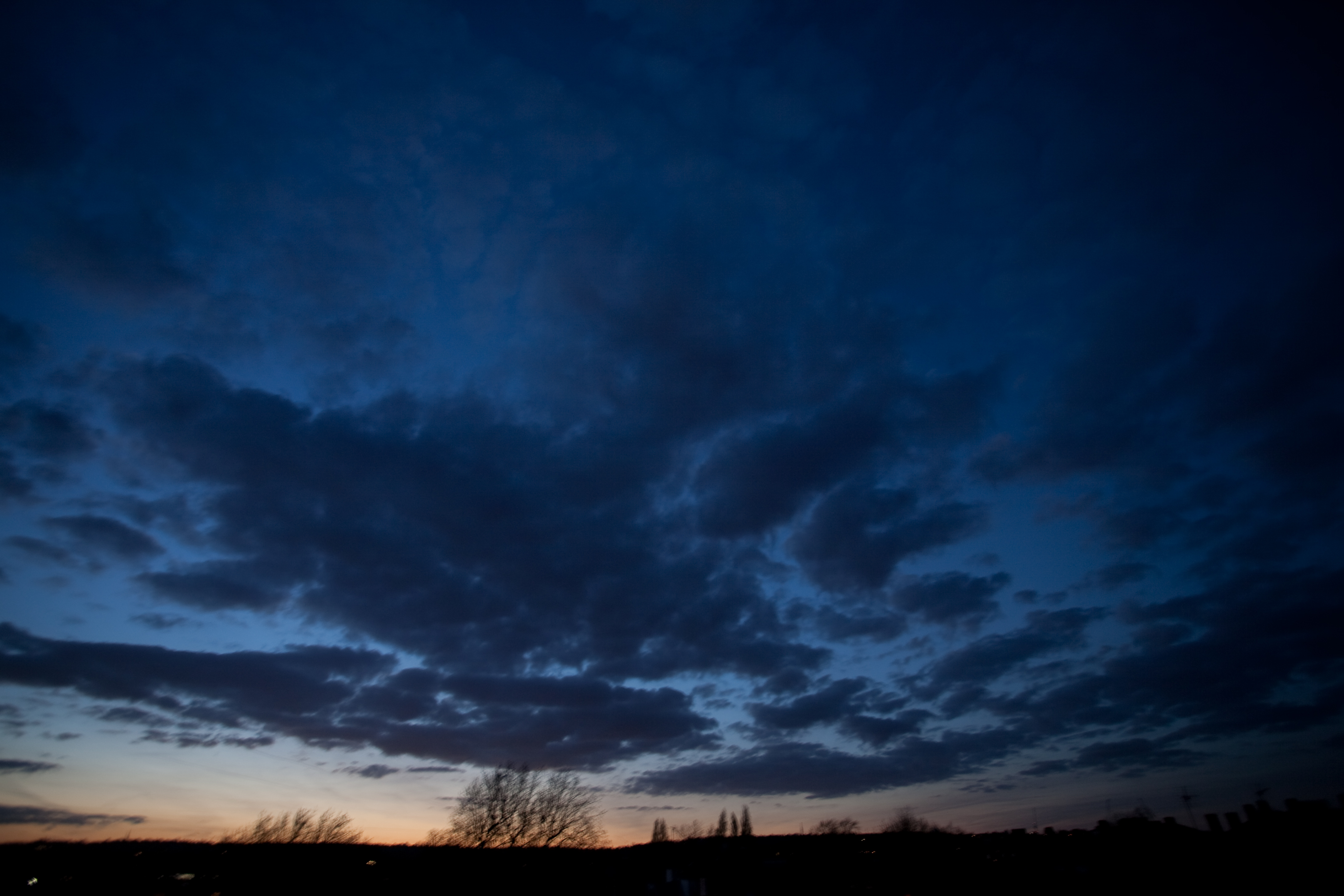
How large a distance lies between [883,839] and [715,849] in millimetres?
34216

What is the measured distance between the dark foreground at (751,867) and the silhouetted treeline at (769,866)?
2.4 inches

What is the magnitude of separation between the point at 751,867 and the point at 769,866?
46.6 inches

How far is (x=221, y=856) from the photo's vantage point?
45.9m

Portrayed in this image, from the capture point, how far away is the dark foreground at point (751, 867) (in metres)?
15.9

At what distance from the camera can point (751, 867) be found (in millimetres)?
30844

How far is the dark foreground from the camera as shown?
52.1ft

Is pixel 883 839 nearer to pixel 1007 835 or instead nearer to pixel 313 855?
pixel 1007 835

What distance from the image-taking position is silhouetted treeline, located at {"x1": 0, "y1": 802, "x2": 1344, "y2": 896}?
15906 millimetres

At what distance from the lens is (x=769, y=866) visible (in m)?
31.2

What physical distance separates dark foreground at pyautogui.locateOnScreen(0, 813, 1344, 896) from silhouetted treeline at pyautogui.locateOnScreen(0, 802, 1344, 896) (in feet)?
0.20

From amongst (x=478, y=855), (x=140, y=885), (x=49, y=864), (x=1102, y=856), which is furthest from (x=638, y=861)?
(x=49, y=864)

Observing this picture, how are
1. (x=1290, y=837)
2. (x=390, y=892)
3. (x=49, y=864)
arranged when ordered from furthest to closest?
(x=49, y=864)
(x=390, y=892)
(x=1290, y=837)

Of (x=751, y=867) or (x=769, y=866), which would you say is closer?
(x=751, y=867)

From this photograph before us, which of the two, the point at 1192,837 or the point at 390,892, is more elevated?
the point at 1192,837
